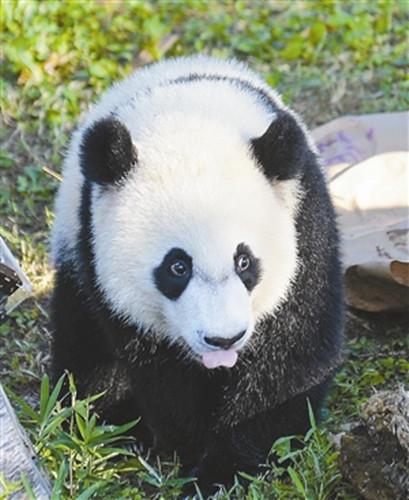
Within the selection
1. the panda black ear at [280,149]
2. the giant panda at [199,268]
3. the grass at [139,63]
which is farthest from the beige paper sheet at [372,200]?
the panda black ear at [280,149]

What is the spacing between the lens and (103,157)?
3.50 m

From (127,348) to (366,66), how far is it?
3487 millimetres

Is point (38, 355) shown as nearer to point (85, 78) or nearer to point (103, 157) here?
point (103, 157)

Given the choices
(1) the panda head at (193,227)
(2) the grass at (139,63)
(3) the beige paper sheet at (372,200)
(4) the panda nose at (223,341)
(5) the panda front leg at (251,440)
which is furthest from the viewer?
(3) the beige paper sheet at (372,200)

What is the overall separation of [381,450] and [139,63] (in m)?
3.88

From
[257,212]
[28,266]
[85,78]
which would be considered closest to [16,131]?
[85,78]

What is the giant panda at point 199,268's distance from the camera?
342cm

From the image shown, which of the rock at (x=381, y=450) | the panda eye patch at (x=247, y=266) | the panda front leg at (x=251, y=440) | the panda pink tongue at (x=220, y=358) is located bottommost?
the panda front leg at (x=251, y=440)

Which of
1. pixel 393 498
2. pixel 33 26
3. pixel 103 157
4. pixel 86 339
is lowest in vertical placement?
pixel 393 498

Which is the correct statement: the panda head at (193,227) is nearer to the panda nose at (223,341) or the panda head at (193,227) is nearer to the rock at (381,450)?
the panda nose at (223,341)

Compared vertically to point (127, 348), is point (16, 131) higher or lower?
higher

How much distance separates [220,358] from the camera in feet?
11.5

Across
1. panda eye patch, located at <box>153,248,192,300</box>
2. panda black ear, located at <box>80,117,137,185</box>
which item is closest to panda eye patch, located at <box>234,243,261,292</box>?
panda eye patch, located at <box>153,248,192,300</box>

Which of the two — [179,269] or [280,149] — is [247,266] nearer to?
[179,269]
